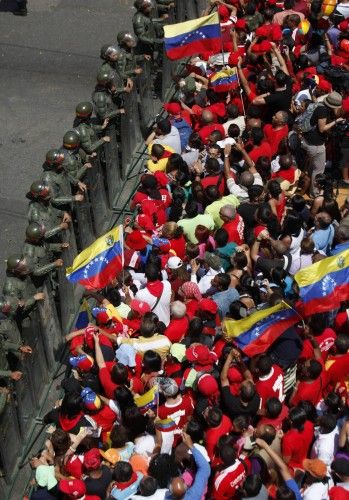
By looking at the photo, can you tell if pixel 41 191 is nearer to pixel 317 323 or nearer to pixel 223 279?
pixel 223 279

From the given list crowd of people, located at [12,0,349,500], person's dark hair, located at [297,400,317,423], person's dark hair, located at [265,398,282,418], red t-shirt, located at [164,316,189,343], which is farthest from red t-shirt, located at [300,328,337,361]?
red t-shirt, located at [164,316,189,343]

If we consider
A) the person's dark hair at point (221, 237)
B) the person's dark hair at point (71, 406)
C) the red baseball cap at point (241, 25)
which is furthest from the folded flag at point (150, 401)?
the red baseball cap at point (241, 25)

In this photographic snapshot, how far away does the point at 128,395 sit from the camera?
11.4 m

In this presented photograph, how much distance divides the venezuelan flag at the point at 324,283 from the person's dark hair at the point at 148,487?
117 inches

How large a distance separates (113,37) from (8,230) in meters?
6.49

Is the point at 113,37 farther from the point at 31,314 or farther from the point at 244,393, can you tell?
the point at 244,393

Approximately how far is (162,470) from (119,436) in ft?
2.16

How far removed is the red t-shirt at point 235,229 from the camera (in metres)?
13.6

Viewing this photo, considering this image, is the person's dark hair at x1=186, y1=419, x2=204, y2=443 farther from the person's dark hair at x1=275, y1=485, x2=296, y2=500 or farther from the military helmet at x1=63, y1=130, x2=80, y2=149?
the military helmet at x1=63, y1=130, x2=80, y2=149

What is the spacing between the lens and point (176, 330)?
12266mm

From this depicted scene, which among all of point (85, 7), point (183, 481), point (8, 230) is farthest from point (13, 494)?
point (85, 7)

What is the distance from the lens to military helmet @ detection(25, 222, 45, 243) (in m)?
13.3

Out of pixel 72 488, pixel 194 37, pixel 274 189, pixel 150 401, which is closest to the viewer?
pixel 72 488

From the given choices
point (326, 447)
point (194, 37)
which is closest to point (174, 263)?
point (326, 447)
